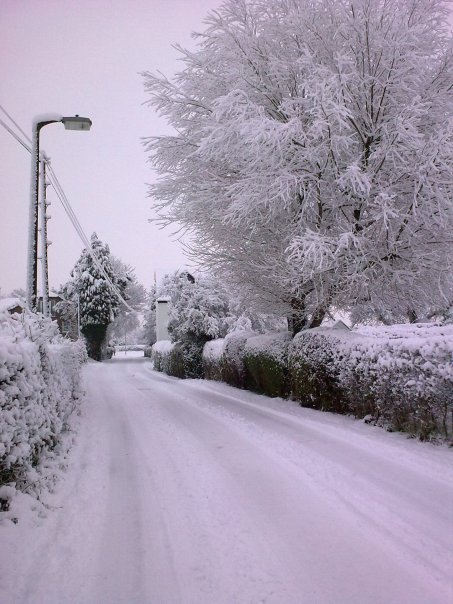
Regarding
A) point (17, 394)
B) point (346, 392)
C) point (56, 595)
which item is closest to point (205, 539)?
point (56, 595)

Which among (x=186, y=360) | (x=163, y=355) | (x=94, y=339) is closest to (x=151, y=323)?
(x=94, y=339)

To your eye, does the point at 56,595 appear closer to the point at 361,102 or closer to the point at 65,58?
the point at 65,58

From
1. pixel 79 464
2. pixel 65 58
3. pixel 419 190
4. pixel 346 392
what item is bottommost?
pixel 79 464

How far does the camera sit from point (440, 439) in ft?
19.9

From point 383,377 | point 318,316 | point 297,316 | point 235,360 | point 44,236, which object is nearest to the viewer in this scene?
point 383,377

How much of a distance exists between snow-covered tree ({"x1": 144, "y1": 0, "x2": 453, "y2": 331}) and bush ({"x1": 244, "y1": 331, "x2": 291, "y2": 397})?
5.37 ft

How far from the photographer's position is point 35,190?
859 cm

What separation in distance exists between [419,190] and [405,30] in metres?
3.14

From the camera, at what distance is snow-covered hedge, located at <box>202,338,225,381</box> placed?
17141 millimetres

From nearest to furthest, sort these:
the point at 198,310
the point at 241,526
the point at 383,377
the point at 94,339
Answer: the point at 241,526 < the point at 383,377 < the point at 198,310 < the point at 94,339

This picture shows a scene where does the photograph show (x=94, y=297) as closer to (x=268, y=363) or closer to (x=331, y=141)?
(x=268, y=363)

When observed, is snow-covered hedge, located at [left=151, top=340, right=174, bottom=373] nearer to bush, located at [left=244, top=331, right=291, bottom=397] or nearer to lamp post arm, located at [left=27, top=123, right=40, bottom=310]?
bush, located at [left=244, top=331, right=291, bottom=397]

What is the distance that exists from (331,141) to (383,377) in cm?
486

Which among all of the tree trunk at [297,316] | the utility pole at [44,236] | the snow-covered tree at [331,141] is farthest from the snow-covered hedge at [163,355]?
the snow-covered tree at [331,141]
